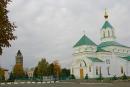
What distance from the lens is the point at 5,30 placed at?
45.5 ft

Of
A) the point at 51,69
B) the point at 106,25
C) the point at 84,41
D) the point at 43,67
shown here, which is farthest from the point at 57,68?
the point at 106,25

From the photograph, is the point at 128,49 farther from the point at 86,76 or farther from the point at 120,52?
the point at 86,76

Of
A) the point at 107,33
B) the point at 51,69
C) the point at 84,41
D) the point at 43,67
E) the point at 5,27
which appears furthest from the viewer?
the point at 51,69

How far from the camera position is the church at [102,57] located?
86.8m

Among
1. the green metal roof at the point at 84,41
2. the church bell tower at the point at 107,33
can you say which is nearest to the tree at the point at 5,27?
the green metal roof at the point at 84,41

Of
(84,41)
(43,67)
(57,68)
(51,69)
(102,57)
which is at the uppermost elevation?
(84,41)

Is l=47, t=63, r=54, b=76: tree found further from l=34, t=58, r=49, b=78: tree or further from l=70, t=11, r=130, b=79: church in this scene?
l=70, t=11, r=130, b=79: church

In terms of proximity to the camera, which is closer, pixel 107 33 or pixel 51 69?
pixel 107 33

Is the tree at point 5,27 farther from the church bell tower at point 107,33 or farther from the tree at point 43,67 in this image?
the tree at point 43,67

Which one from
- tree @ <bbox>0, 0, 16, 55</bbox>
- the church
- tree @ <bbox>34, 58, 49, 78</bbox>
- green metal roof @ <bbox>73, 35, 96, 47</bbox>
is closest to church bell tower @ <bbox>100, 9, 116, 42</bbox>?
the church

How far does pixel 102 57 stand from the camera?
91688 millimetres

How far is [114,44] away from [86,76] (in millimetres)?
17444

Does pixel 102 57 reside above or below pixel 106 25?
below

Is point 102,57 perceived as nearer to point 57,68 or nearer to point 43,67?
point 43,67
